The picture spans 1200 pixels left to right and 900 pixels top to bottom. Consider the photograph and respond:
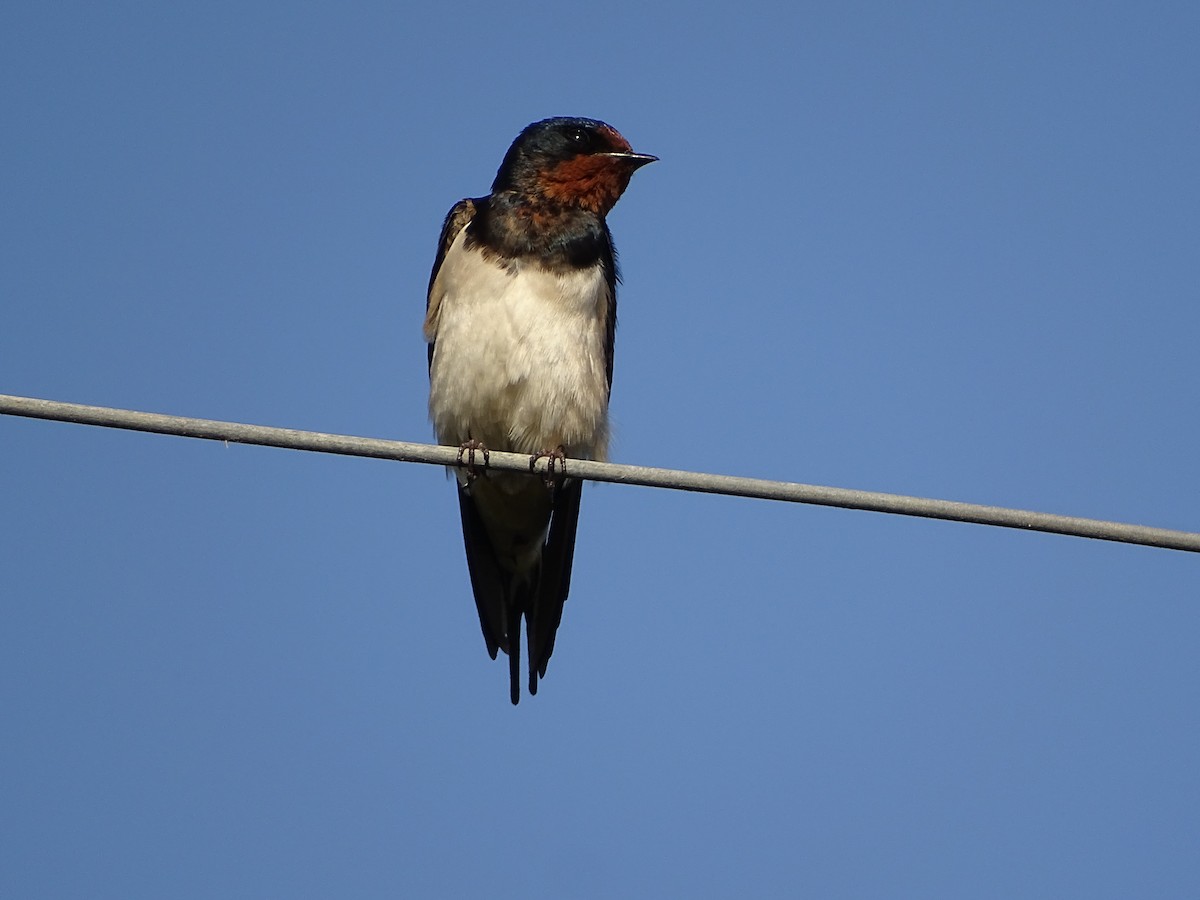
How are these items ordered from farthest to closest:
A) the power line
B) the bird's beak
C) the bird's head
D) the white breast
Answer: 1. the bird's beak
2. the bird's head
3. the white breast
4. the power line

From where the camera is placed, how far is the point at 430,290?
6688 mm

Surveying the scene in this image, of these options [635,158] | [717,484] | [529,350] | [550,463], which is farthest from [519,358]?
[717,484]

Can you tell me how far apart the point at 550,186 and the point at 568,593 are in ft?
5.82

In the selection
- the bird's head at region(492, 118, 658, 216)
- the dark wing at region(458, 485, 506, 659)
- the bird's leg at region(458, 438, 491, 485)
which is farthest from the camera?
the dark wing at region(458, 485, 506, 659)

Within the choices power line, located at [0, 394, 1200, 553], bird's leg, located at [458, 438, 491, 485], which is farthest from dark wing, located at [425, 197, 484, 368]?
power line, located at [0, 394, 1200, 553]

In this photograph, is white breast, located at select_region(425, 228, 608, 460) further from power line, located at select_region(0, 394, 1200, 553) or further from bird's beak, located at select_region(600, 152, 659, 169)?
power line, located at select_region(0, 394, 1200, 553)

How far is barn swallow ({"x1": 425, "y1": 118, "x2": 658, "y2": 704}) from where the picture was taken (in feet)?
19.9

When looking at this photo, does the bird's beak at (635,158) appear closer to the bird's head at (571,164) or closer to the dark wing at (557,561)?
the bird's head at (571,164)

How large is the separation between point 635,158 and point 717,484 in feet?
10.3

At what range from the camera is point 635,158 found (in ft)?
21.8

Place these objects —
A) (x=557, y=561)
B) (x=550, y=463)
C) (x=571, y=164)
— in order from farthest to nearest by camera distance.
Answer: (x=557, y=561), (x=571, y=164), (x=550, y=463)

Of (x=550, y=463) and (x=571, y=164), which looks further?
(x=571, y=164)

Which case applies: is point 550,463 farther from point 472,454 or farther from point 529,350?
point 529,350

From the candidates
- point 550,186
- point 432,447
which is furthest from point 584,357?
point 432,447
